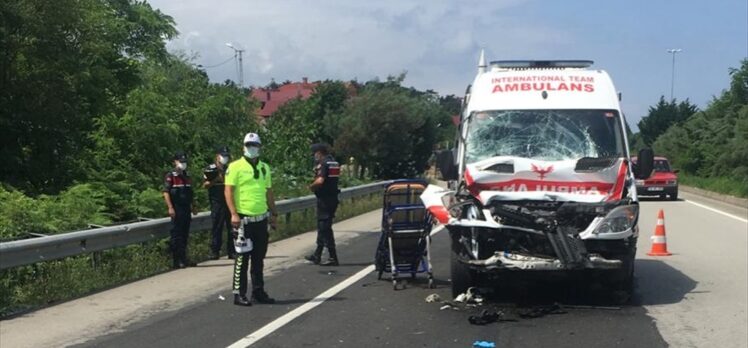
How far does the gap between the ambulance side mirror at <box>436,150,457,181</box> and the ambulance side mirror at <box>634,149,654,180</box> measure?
2165 mm

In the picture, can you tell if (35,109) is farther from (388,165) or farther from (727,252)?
(388,165)

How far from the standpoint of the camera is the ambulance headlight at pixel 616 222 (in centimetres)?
865

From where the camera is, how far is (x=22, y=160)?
56.2ft

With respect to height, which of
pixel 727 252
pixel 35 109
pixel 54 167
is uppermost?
pixel 35 109

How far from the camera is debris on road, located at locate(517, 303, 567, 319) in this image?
28.1ft

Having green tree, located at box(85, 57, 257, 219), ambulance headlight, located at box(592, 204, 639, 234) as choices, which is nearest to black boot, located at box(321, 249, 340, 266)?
ambulance headlight, located at box(592, 204, 639, 234)

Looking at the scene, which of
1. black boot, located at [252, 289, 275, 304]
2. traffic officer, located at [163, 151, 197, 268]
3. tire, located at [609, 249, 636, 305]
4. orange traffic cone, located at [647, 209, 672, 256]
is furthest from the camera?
orange traffic cone, located at [647, 209, 672, 256]

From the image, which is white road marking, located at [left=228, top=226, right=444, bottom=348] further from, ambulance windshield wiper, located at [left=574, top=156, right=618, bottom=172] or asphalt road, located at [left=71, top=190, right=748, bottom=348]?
ambulance windshield wiper, located at [left=574, top=156, right=618, bottom=172]

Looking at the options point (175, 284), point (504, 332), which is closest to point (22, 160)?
point (175, 284)

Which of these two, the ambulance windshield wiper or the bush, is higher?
the ambulance windshield wiper

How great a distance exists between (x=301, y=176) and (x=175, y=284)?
16.2 metres

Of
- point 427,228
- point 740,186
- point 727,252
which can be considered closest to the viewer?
point 427,228

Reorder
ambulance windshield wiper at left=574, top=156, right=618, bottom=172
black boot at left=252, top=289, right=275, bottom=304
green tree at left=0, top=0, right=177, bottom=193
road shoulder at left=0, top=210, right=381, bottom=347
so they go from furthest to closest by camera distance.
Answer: green tree at left=0, top=0, right=177, bottom=193
black boot at left=252, top=289, right=275, bottom=304
ambulance windshield wiper at left=574, top=156, right=618, bottom=172
road shoulder at left=0, top=210, right=381, bottom=347

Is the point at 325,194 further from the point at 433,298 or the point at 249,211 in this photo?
the point at 433,298
